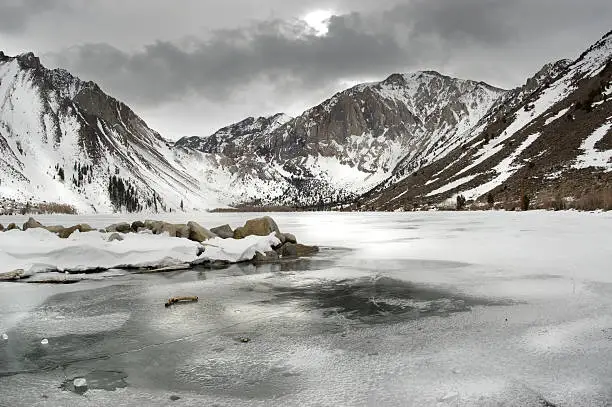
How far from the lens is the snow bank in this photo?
1927 centimetres

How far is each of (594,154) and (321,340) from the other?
9688 cm

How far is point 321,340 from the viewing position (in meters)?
8.51

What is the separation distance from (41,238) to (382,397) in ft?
75.5

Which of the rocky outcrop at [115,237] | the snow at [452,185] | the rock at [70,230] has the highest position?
the snow at [452,185]

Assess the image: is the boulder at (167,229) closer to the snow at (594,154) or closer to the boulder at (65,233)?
the boulder at (65,233)

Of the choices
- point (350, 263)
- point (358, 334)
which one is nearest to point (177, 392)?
point (358, 334)

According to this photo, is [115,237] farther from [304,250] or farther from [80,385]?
[80,385]

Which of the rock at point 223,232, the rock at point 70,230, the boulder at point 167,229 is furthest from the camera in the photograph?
the rock at point 223,232

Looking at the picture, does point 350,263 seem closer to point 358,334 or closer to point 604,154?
point 358,334

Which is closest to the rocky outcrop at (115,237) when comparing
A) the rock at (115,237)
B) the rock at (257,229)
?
the rock at (115,237)

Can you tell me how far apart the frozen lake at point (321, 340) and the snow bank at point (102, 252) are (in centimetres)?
360

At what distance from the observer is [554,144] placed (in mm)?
105125

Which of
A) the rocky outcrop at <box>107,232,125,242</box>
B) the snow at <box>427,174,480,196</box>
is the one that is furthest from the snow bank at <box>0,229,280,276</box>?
the snow at <box>427,174,480,196</box>

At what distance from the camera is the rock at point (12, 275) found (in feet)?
56.1
